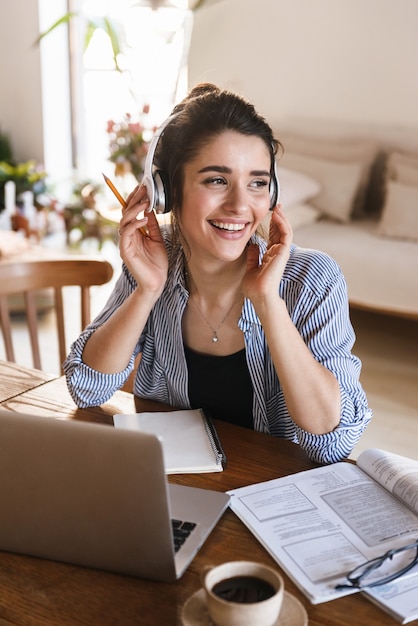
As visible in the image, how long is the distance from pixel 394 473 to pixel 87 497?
1.58 feet

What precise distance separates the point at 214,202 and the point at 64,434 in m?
0.66

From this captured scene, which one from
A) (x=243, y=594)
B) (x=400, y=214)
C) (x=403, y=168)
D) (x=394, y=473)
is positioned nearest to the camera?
(x=243, y=594)

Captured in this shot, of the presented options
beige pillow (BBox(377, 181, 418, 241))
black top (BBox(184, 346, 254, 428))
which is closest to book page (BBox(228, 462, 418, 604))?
black top (BBox(184, 346, 254, 428))

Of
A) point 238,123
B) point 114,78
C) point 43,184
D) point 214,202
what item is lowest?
point 43,184

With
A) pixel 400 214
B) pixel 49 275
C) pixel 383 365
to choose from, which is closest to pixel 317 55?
pixel 400 214

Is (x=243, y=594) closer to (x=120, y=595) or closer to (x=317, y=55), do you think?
(x=120, y=595)

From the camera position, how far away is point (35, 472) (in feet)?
2.85

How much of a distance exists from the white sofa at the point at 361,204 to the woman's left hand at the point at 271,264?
6.77 feet

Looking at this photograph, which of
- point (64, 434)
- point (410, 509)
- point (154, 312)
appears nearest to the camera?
point (64, 434)

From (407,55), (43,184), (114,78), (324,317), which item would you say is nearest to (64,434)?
(324,317)

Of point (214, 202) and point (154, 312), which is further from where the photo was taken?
point (154, 312)

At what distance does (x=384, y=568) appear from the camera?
0.93 metres

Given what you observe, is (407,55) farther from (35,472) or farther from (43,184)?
(35,472)

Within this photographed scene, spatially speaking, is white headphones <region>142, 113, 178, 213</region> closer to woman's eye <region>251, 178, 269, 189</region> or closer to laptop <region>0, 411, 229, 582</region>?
woman's eye <region>251, 178, 269, 189</region>
